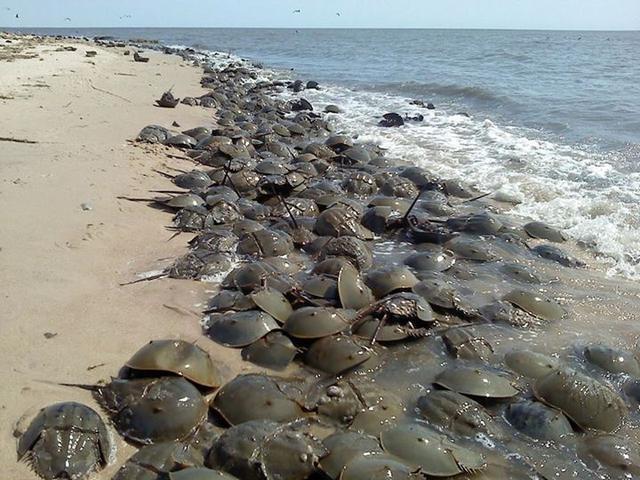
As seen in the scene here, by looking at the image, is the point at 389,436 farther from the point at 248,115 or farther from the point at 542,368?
the point at 248,115

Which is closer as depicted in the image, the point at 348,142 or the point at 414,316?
the point at 414,316

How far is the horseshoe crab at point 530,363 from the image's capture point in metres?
3.01

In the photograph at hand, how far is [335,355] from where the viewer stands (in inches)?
121

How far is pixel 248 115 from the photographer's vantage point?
10961mm

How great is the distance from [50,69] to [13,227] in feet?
37.8

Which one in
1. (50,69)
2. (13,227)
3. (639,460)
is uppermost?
(50,69)

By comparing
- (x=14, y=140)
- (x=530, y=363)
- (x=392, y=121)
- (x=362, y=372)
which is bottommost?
(x=362, y=372)

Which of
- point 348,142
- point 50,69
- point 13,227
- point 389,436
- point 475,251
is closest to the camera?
point 389,436

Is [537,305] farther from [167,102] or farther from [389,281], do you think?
[167,102]

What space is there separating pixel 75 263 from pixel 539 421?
3.35 meters

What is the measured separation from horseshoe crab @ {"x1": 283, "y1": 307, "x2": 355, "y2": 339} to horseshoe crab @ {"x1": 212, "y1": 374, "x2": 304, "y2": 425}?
49cm

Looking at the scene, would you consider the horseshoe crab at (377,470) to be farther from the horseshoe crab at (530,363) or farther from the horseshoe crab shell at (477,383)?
the horseshoe crab at (530,363)

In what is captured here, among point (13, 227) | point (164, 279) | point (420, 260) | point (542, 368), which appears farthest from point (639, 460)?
point (13, 227)

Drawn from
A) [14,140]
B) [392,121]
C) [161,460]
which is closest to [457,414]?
[161,460]
